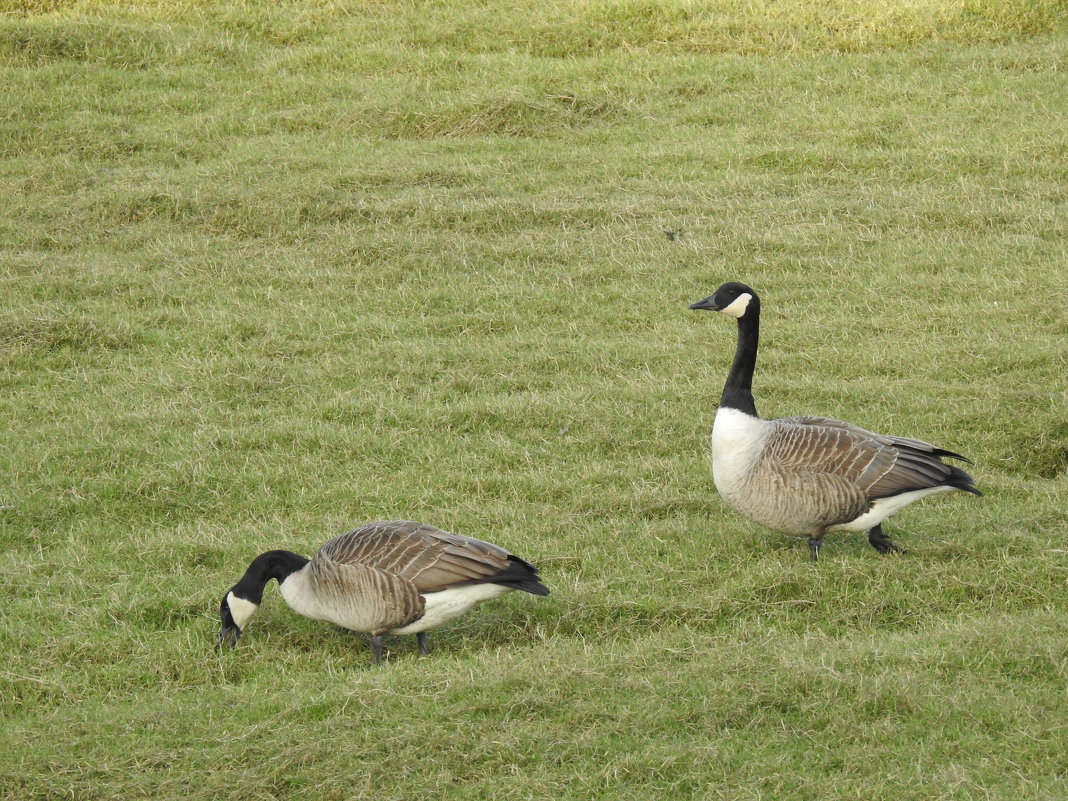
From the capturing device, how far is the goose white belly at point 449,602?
609 centimetres

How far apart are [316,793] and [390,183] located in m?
10.3

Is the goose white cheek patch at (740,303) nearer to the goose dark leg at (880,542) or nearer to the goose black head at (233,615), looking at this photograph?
the goose dark leg at (880,542)

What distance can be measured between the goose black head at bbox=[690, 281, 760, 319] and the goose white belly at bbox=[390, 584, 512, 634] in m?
2.47

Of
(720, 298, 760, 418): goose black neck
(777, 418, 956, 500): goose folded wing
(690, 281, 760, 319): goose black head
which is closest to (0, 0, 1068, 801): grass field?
(777, 418, 956, 500): goose folded wing

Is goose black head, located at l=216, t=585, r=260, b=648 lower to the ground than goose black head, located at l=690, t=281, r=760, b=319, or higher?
lower

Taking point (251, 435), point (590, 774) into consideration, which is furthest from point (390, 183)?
point (590, 774)

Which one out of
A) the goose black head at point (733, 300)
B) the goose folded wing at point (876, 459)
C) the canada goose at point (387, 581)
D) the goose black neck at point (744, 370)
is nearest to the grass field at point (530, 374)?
the canada goose at point (387, 581)

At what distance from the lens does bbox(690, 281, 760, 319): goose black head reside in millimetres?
7664

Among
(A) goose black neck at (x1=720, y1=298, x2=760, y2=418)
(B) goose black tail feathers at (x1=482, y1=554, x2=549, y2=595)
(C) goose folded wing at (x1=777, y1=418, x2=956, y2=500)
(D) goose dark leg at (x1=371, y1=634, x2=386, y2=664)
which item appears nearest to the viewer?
(B) goose black tail feathers at (x1=482, y1=554, x2=549, y2=595)

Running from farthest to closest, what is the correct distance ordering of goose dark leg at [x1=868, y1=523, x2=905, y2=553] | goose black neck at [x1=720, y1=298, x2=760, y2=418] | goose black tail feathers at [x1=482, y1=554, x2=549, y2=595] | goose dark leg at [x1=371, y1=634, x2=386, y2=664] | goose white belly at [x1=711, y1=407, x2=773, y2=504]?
goose black neck at [x1=720, y1=298, x2=760, y2=418] < goose dark leg at [x1=868, y1=523, x2=905, y2=553] < goose white belly at [x1=711, y1=407, x2=773, y2=504] < goose dark leg at [x1=371, y1=634, x2=386, y2=664] < goose black tail feathers at [x1=482, y1=554, x2=549, y2=595]

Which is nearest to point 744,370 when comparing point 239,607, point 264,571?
point 264,571

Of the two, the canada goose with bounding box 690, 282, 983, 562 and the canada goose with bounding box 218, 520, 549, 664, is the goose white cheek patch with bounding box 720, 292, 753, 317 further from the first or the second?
the canada goose with bounding box 218, 520, 549, 664

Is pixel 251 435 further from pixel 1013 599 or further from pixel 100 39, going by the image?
pixel 100 39

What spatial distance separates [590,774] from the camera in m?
5.12
